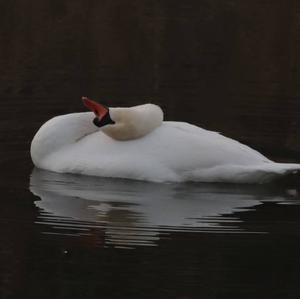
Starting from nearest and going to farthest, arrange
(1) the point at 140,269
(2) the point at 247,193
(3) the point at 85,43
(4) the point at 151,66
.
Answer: (1) the point at 140,269, (2) the point at 247,193, (4) the point at 151,66, (3) the point at 85,43

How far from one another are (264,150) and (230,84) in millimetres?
2814

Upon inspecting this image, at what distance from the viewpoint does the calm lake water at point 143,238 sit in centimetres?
721

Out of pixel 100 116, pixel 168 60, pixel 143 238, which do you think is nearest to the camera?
pixel 143 238

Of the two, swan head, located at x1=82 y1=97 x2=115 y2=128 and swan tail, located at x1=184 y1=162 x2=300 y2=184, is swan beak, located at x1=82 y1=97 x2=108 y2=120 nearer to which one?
swan head, located at x1=82 y1=97 x2=115 y2=128

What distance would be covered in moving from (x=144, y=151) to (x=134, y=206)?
2.61ft

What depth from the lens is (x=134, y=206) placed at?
28.3 ft

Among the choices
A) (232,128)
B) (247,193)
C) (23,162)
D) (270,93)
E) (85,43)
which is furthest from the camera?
(85,43)

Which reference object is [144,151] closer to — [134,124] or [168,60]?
[134,124]

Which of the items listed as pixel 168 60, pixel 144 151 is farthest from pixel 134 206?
pixel 168 60

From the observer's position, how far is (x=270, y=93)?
1252 centimetres

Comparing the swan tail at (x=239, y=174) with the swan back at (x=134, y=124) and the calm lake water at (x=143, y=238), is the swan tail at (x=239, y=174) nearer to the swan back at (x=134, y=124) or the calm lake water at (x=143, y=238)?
the calm lake water at (x=143, y=238)

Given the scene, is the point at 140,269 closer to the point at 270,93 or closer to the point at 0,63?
the point at 270,93

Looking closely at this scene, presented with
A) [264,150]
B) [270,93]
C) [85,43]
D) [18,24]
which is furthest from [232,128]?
[18,24]

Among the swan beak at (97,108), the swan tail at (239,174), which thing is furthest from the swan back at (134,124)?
the swan tail at (239,174)
